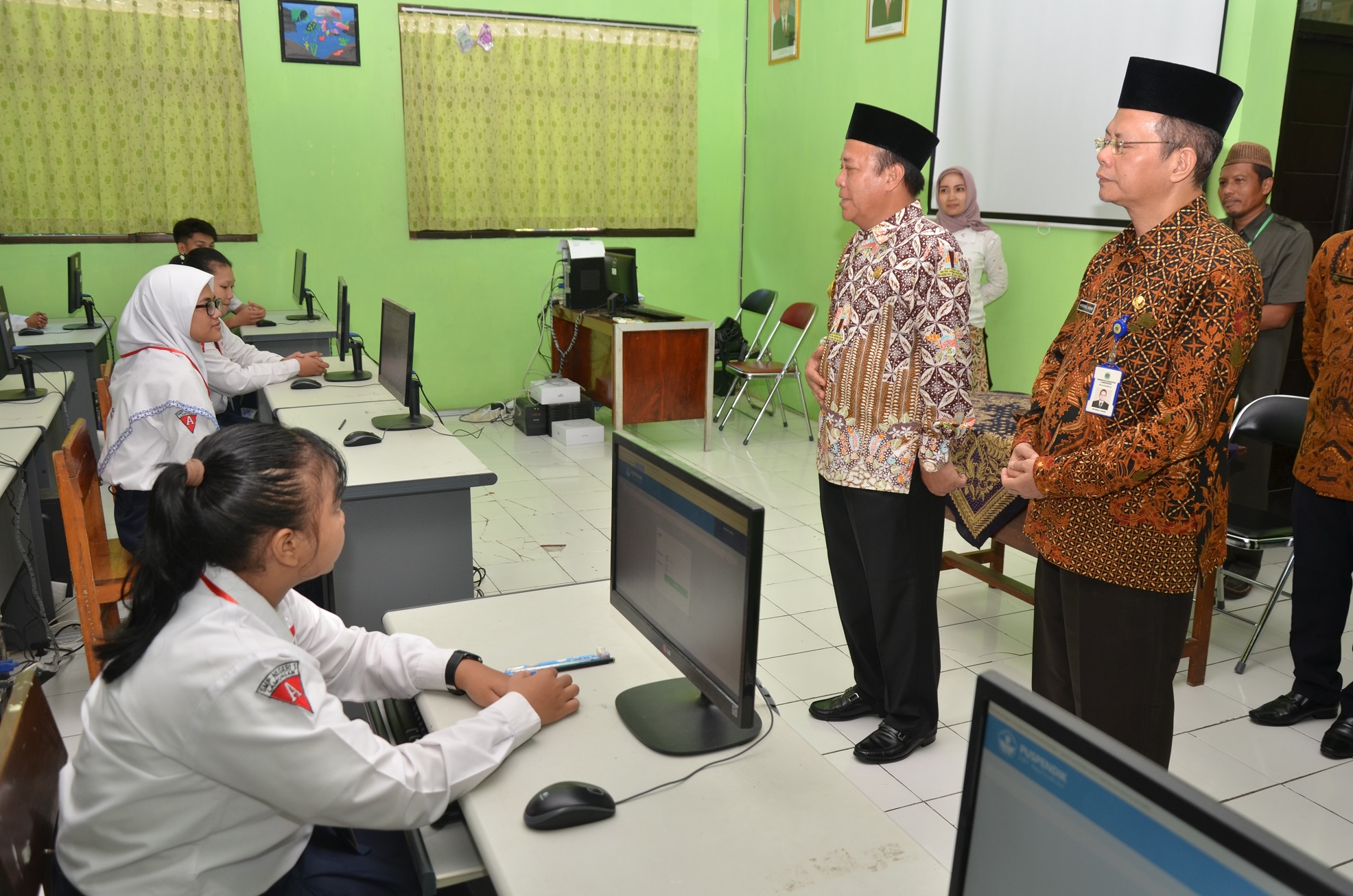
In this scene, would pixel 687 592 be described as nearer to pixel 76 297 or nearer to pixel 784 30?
pixel 76 297

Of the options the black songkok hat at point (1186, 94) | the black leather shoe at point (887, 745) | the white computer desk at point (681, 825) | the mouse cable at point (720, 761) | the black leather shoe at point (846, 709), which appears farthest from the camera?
the black leather shoe at point (846, 709)

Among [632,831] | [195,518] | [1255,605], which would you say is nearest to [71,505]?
[195,518]

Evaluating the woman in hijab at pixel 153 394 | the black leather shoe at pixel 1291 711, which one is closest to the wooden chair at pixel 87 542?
the woman in hijab at pixel 153 394

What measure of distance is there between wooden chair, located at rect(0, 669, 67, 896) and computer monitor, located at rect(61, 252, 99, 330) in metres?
5.22

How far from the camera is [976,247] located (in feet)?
16.3

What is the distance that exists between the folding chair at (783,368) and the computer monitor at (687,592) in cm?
461

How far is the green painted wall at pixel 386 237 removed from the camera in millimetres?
6469

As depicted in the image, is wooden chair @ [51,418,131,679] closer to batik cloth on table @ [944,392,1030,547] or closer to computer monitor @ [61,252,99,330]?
batik cloth on table @ [944,392,1030,547]

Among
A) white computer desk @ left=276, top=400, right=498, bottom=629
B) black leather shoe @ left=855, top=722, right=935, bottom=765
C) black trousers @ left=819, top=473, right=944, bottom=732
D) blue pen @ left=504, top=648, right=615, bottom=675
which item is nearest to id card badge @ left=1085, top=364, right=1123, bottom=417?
black trousers @ left=819, top=473, right=944, bottom=732

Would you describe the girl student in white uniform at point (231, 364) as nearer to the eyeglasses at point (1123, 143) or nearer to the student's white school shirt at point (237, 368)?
the student's white school shirt at point (237, 368)

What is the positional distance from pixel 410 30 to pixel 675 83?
190cm

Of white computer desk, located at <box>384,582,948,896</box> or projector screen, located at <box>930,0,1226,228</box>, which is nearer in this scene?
white computer desk, located at <box>384,582,948,896</box>

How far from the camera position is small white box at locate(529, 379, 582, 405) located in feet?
21.4

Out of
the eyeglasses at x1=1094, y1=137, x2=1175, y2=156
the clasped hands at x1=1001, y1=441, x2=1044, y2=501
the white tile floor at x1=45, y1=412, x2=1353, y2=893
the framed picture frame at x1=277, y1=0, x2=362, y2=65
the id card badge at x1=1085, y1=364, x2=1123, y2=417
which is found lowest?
the white tile floor at x1=45, y1=412, x2=1353, y2=893
